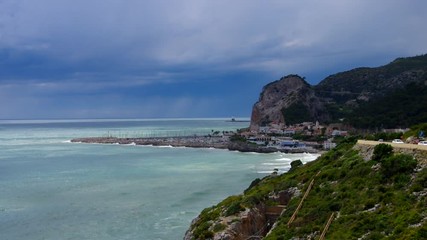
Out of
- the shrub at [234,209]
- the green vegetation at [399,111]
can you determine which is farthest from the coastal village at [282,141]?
the shrub at [234,209]

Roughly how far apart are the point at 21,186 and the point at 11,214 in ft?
58.1

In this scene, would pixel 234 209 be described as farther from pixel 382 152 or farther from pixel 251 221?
pixel 382 152

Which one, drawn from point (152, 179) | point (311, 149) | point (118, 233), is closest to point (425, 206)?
point (118, 233)

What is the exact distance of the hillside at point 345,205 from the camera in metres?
15.0

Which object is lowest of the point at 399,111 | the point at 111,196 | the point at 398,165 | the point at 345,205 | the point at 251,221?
the point at 111,196

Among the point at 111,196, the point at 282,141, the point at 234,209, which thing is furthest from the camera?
the point at 282,141

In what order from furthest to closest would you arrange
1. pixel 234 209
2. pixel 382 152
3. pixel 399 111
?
pixel 399 111 < pixel 234 209 < pixel 382 152

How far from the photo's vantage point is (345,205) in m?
18.0

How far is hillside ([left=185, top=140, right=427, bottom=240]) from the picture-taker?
15.0 metres

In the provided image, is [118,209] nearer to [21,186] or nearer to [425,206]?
[21,186]

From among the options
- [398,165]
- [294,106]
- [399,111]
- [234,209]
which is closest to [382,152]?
[398,165]

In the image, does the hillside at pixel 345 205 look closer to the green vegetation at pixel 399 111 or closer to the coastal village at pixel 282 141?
the coastal village at pixel 282 141

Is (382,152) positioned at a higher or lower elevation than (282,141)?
higher

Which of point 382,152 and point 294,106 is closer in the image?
point 382,152
